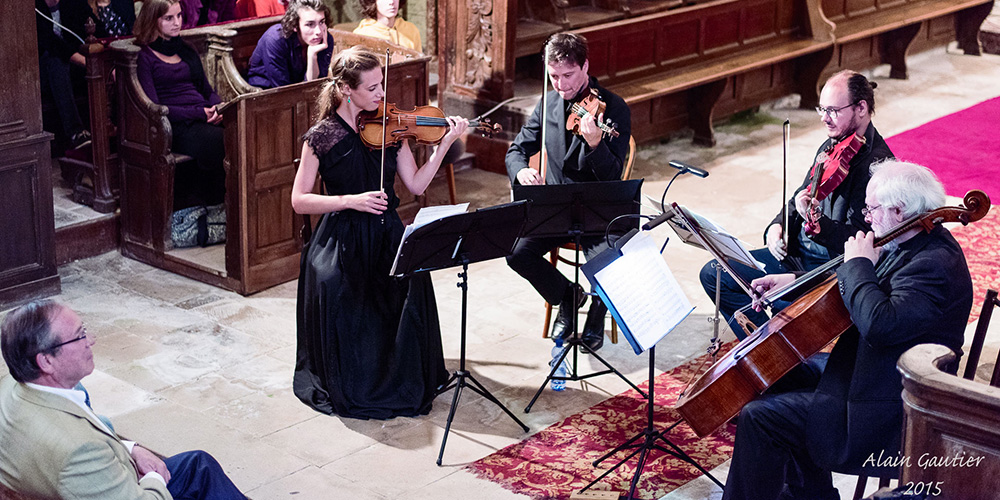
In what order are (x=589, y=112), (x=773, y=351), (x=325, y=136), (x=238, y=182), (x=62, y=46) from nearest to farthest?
(x=773, y=351) → (x=325, y=136) → (x=589, y=112) → (x=238, y=182) → (x=62, y=46)

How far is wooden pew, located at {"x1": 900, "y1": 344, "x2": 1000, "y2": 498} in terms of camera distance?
2496 millimetres

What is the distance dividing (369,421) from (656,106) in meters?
4.72

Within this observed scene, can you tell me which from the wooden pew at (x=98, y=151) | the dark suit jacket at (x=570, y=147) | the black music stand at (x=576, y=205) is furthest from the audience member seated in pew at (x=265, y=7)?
the black music stand at (x=576, y=205)

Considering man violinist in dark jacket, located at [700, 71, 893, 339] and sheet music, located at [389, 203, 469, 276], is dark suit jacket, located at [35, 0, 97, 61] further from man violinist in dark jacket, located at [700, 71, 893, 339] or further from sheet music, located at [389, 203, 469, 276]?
man violinist in dark jacket, located at [700, 71, 893, 339]

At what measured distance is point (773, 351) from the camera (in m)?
3.41

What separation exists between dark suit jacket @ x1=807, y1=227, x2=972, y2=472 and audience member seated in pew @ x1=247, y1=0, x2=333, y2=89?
140 inches

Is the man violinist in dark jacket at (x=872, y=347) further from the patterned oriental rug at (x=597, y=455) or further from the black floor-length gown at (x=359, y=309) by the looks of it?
the black floor-length gown at (x=359, y=309)

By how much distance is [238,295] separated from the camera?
572 centimetres

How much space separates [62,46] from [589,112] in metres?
3.63

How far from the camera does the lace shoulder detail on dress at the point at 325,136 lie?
14.7ft

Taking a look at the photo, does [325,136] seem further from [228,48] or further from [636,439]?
[228,48]

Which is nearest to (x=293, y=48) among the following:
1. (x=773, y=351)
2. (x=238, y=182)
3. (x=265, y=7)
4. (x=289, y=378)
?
(x=238, y=182)

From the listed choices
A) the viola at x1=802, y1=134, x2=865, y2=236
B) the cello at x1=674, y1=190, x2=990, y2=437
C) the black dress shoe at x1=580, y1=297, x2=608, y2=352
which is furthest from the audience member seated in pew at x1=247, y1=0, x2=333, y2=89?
the cello at x1=674, y1=190, x2=990, y2=437

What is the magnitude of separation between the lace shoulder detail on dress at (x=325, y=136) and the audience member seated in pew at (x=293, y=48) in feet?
5.39
